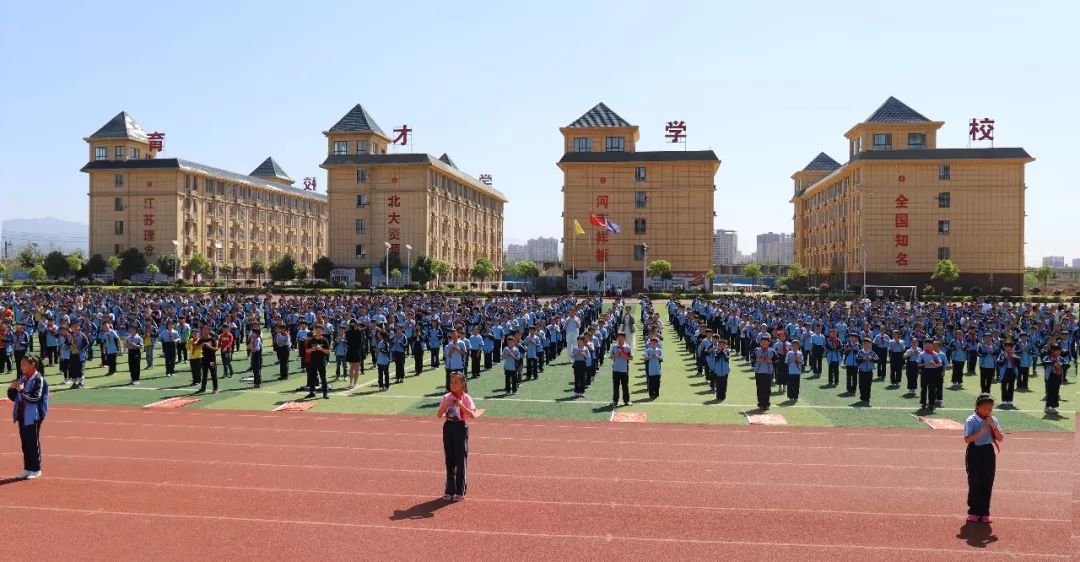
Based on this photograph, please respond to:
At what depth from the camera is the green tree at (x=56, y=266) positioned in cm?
7712

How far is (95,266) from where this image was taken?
79.4 m

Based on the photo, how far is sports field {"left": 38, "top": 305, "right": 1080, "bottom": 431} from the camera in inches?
582

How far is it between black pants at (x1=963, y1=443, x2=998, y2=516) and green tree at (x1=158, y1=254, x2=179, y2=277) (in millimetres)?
79681

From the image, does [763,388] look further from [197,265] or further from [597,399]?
Result: [197,265]

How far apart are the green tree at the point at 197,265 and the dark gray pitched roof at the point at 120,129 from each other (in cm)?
1551

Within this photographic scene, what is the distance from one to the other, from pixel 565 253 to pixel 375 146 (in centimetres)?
2258

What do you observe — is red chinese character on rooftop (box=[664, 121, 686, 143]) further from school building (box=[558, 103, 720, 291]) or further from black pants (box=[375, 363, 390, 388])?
black pants (box=[375, 363, 390, 388])

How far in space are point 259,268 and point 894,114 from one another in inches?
2658

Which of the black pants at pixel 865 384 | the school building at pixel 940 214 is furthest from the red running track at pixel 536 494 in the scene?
the school building at pixel 940 214

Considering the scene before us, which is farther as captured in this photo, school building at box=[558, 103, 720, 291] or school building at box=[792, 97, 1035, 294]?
school building at box=[558, 103, 720, 291]

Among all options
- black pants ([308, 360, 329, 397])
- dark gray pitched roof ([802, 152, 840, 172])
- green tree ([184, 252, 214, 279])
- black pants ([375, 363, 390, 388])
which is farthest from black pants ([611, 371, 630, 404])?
dark gray pitched roof ([802, 152, 840, 172])

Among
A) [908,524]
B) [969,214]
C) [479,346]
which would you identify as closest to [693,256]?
[969,214]

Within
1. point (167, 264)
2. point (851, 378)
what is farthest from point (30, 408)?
point (167, 264)

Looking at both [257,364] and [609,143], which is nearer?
[257,364]
